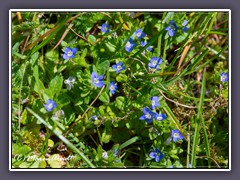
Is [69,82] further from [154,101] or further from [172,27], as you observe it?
[172,27]

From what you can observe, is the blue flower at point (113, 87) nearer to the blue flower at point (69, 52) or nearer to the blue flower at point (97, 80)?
the blue flower at point (97, 80)

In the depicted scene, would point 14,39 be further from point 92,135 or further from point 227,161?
point 227,161

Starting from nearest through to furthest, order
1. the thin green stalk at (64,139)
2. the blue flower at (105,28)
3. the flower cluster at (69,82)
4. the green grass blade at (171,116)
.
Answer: the thin green stalk at (64,139)
the green grass blade at (171,116)
the flower cluster at (69,82)
the blue flower at (105,28)

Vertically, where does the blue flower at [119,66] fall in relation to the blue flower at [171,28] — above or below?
below

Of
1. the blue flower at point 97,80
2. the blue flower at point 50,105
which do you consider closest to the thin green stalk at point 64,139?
the blue flower at point 50,105

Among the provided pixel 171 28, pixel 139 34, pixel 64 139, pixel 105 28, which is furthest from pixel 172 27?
pixel 64 139

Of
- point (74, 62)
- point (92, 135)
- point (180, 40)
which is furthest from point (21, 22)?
point (180, 40)

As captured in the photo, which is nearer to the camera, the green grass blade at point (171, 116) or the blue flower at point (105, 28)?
the green grass blade at point (171, 116)
